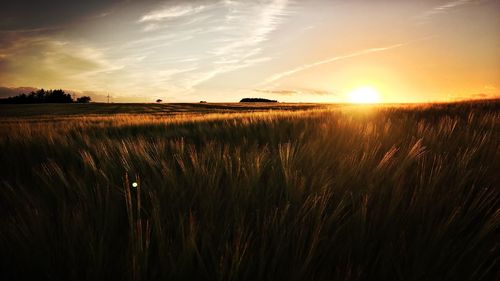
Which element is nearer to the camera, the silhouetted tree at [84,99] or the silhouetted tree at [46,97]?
the silhouetted tree at [46,97]

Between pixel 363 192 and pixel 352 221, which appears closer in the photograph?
pixel 352 221

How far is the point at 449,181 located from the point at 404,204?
1.06ft

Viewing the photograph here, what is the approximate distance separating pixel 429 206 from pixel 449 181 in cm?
27

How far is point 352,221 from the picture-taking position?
0.64 meters

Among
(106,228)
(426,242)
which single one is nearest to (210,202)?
(106,228)

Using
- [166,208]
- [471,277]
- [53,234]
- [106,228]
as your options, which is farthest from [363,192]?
[53,234]

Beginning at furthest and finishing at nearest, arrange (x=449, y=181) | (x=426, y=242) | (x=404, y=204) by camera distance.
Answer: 1. (x=449, y=181)
2. (x=404, y=204)
3. (x=426, y=242)

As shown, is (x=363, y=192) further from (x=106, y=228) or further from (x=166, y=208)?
(x=106, y=228)

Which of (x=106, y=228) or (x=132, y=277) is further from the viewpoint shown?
(x=106, y=228)

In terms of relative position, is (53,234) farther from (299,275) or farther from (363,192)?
(363,192)

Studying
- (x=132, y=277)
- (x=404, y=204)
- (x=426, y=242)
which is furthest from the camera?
(x=404, y=204)

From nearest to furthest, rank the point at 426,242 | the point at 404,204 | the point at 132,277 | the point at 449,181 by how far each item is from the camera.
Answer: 1. the point at 132,277
2. the point at 426,242
3. the point at 404,204
4. the point at 449,181

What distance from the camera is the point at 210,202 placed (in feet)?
Answer: 2.39

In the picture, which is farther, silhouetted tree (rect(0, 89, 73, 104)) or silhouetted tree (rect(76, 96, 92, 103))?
silhouetted tree (rect(76, 96, 92, 103))
